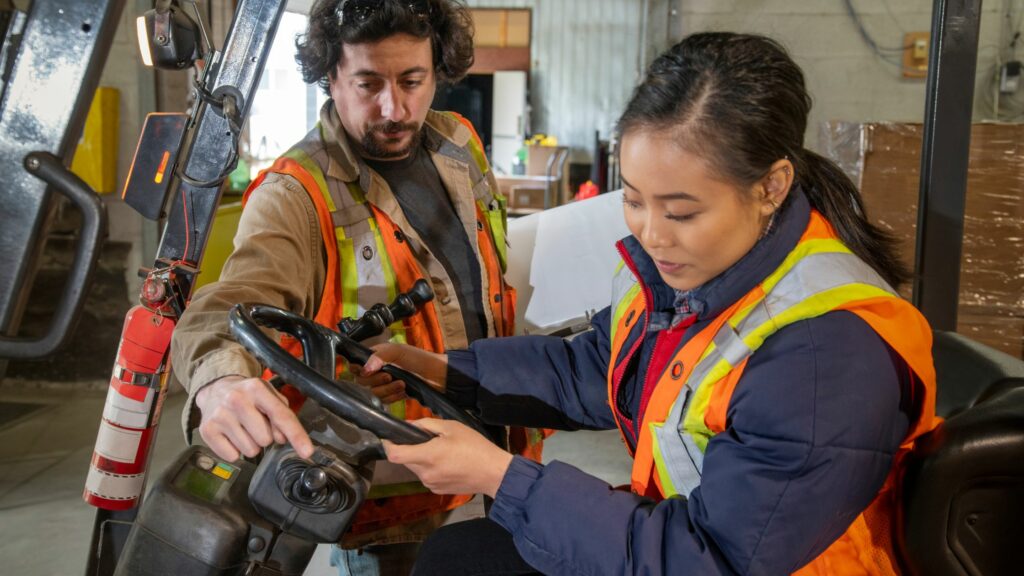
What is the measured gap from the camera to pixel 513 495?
4.08 feet

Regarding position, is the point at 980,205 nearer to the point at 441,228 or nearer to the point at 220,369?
the point at 441,228

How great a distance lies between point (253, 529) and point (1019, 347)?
3501 mm

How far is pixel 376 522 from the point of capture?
1.78 m

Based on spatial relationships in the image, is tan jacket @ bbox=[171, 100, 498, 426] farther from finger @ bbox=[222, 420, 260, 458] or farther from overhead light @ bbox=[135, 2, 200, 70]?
overhead light @ bbox=[135, 2, 200, 70]

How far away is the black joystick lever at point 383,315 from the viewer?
1.53 m

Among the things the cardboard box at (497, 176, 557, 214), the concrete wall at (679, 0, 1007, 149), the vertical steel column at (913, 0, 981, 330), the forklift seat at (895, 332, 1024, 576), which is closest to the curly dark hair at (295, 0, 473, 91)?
the vertical steel column at (913, 0, 981, 330)

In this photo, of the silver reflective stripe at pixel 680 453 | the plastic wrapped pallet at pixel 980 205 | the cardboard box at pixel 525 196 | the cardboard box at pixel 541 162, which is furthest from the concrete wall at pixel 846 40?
the silver reflective stripe at pixel 680 453

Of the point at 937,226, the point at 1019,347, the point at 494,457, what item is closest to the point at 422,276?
the point at 494,457

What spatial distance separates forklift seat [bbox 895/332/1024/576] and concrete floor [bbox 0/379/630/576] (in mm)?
2086

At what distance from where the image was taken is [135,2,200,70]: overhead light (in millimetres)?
1700

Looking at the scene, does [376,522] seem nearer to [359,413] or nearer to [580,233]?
[359,413]

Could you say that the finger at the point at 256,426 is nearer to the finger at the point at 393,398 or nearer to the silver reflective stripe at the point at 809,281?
the finger at the point at 393,398

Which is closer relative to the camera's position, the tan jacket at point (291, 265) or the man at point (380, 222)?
the tan jacket at point (291, 265)

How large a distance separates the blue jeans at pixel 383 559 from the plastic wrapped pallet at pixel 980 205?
8.50 ft
